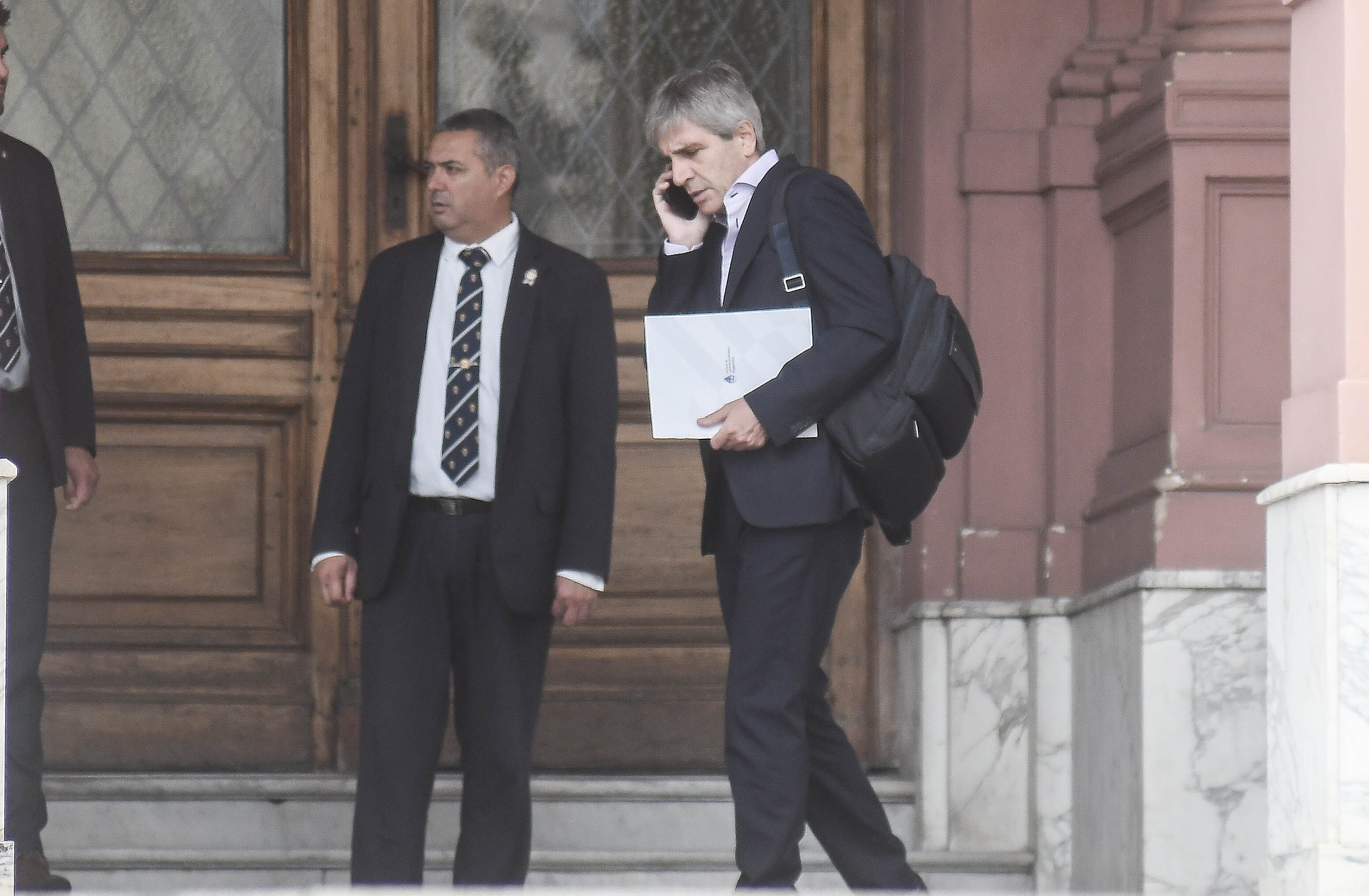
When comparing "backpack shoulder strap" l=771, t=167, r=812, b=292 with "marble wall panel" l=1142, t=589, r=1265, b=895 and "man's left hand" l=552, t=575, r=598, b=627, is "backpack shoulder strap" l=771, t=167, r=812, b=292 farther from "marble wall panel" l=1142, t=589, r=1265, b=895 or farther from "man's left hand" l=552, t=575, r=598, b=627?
"marble wall panel" l=1142, t=589, r=1265, b=895

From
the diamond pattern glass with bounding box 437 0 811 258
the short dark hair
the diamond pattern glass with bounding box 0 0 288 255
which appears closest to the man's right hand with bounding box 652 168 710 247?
the short dark hair

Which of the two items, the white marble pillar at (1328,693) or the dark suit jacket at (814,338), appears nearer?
the white marble pillar at (1328,693)

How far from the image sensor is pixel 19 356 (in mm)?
5277

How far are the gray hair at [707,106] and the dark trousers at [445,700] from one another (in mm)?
1037

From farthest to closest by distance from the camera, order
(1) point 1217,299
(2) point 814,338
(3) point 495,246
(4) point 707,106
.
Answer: (1) point 1217,299 < (3) point 495,246 < (4) point 707,106 < (2) point 814,338

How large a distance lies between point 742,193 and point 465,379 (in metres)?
0.91

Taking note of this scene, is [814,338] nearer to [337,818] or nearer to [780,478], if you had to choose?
[780,478]

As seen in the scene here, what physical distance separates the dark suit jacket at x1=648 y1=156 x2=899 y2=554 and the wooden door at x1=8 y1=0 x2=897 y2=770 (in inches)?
72.8

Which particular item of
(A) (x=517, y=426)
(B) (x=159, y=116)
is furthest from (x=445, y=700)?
(B) (x=159, y=116)

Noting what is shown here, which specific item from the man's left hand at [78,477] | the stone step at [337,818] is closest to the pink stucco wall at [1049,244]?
the stone step at [337,818]

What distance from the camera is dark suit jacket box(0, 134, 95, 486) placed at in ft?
17.3

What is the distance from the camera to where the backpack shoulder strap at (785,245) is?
452cm

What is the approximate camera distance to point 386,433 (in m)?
5.23

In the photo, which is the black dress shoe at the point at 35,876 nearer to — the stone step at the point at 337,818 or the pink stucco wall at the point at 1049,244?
the stone step at the point at 337,818
